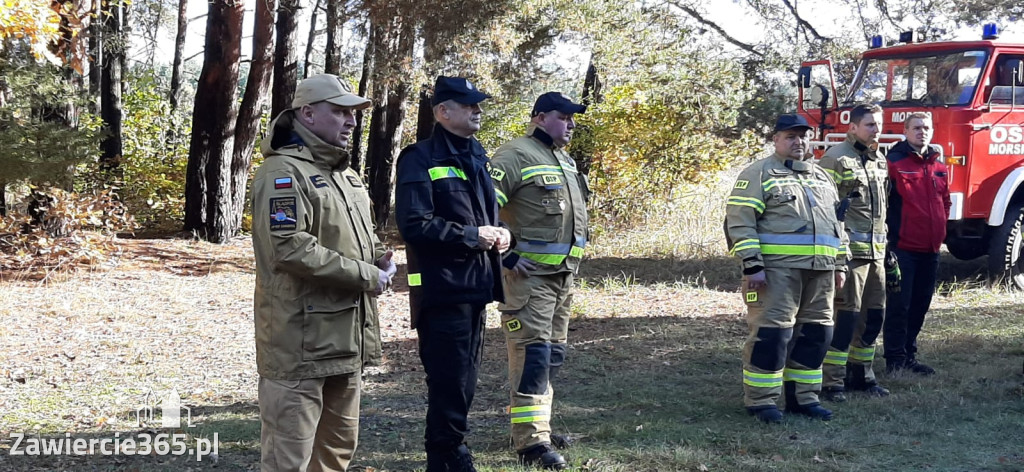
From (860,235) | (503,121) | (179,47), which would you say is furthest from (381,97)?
(179,47)

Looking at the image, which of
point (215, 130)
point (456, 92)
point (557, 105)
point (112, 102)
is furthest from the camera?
point (112, 102)

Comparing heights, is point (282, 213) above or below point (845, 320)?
above

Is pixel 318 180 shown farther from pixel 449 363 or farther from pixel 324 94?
pixel 449 363

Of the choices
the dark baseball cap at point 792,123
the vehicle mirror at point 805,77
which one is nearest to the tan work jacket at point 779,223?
the dark baseball cap at point 792,123

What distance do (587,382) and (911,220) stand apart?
267 centimetres

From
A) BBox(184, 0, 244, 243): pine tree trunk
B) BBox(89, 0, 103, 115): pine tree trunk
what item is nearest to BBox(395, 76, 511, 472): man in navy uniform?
BBox(184, 0, 244, 243): pine tree trunk

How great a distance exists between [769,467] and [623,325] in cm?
438

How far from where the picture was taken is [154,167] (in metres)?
18.3

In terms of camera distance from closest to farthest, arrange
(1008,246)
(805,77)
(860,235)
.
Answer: (860,235) < (805,77) < (1008,246)

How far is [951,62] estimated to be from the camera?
10.5 meters

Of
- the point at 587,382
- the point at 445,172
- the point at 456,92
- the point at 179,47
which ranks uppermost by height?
the point at 179,47

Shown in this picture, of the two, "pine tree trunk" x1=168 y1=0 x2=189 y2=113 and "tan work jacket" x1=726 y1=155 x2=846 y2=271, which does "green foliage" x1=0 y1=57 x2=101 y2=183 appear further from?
"pine tree trunk" x1=168 y1=0 x2=189 y2=113

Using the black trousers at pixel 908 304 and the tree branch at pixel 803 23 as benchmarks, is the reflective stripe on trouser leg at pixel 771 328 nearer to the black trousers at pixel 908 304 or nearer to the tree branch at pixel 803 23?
the black trousers at pixel 908 304

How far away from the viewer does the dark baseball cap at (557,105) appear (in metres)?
5.25
